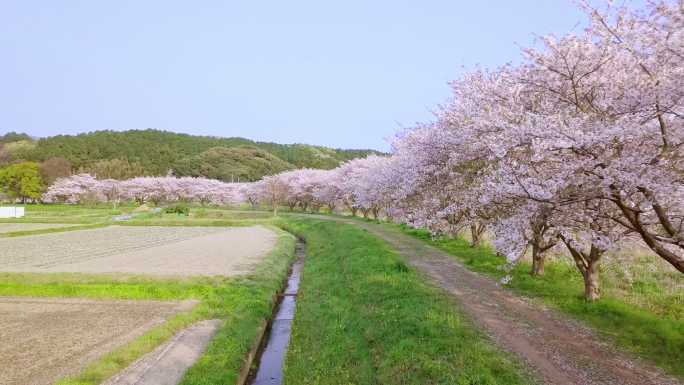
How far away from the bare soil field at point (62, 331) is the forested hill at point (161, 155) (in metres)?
107

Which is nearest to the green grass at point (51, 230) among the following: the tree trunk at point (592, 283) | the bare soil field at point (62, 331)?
the bare soil field at point (62, 331)

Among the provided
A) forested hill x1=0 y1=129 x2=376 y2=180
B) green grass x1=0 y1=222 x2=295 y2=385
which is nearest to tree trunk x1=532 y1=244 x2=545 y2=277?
green grass x1=0 y1=222 x2=295 y2=385

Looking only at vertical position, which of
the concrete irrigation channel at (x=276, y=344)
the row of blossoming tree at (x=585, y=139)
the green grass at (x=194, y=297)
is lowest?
the concrete irrigation channel at (x=276, y=344)

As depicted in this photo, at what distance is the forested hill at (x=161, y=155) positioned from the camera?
13088cm

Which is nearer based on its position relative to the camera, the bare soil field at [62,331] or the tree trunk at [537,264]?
the bare soil field at [62,331]

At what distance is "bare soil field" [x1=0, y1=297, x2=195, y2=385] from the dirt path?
384 inches

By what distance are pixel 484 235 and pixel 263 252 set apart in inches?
603

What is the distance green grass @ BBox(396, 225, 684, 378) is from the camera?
972 cm

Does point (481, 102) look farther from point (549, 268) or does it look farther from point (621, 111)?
point (549, 268)

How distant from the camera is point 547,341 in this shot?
10.2 meters

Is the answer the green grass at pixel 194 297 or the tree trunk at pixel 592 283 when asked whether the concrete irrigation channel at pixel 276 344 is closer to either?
the green grass at pixel 194 297

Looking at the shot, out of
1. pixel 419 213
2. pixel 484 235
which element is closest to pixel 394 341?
pixel 419 213

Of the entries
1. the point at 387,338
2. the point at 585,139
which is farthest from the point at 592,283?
the point at 585,139

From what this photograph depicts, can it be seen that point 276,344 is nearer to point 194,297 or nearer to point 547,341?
point 194,297
